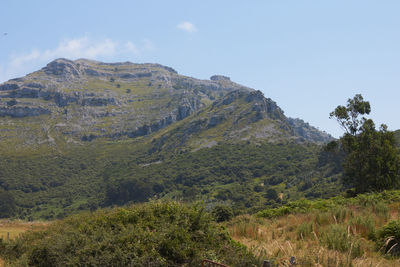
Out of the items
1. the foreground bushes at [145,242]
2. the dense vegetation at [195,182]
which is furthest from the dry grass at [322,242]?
the dense vegetation at [195,182]

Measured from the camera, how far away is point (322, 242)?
8.42 meters

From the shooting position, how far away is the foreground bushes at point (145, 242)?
7906 mm

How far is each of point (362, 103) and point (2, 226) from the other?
46046 millimetres

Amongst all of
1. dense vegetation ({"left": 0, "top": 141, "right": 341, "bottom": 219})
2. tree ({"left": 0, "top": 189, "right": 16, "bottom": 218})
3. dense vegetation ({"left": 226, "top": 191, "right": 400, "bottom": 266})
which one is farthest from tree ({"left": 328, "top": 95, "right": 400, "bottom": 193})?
tree ({"left": 0, "top": 189, "right": 16, "bottom": 218})

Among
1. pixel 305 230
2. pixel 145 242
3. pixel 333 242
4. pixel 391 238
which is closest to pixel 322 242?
pixel 333 242

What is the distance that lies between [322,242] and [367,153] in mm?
28768

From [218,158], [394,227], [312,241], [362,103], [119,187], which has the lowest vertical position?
[119,187]

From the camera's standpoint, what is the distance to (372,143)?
1291 inches

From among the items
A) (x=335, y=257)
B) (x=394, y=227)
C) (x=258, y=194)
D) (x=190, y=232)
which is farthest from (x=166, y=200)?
(x=258, y=194)

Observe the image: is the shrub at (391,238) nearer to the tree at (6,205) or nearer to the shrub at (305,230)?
→ the shrub at (305,230)

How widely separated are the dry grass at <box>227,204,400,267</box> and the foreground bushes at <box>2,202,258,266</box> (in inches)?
42.5

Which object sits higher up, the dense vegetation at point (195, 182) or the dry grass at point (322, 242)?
the dry grass at point (322, 242)

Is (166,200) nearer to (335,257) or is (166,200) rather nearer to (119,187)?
(335,257)

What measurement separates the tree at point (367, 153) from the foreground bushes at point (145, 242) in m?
26.3
